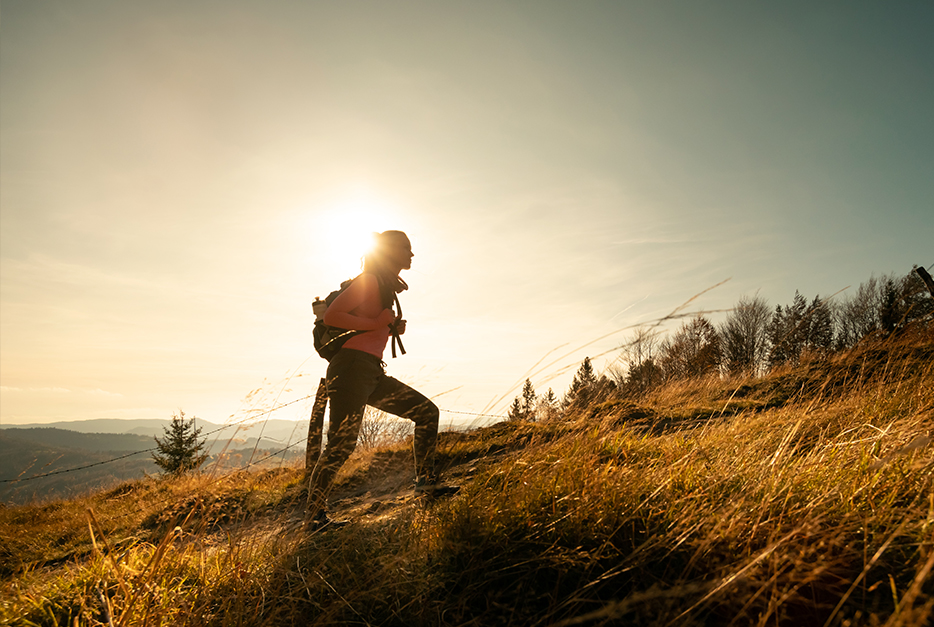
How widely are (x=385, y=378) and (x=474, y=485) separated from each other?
146 cm

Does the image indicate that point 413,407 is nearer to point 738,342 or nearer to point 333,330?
point 333,330

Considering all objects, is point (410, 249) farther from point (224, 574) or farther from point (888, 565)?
point (888, 565)

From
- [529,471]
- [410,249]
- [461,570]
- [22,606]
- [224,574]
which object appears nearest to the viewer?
[461,570]

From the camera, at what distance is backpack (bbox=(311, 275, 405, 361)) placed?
3264 mm

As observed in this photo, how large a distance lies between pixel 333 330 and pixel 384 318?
42 centimetres

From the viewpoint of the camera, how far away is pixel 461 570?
1.74m

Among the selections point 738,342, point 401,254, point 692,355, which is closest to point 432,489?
point 401,254

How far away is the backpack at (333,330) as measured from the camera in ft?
10.7

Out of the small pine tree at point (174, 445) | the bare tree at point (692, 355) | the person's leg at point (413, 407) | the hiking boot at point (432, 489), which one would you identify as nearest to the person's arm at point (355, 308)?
the person's leg at point (413, 407)

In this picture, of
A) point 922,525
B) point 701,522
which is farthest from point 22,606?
point 922,525

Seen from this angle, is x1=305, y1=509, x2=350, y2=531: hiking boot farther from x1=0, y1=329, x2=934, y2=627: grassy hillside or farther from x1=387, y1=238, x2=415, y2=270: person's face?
x1=387, y1=238, x2=415, y2=270: person's face

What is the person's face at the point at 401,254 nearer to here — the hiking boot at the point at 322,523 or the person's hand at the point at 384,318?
the person's hand at the point at 384,318

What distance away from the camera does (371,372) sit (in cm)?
324

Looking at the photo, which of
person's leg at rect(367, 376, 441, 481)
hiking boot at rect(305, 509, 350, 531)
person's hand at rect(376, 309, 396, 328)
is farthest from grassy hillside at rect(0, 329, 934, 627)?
person's hand at rect(376, 309, 396, 328)
